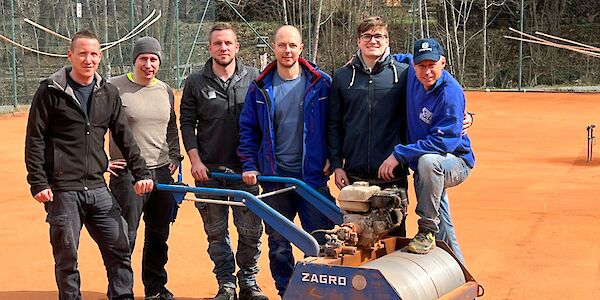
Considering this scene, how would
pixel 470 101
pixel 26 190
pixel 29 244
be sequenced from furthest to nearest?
pixel 470 101
pixel 26 190
pixel 29 244

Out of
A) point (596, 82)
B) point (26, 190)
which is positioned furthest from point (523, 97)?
point (26, 190)

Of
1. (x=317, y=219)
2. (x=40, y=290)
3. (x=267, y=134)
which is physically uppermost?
(x=267, y=134)

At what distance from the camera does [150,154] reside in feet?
21.6

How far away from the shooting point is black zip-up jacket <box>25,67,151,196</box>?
5723 mm

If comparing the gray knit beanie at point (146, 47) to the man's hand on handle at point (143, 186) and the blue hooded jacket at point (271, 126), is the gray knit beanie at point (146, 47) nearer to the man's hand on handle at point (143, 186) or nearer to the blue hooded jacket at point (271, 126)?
the blue hooded jacket at point (271, 126)

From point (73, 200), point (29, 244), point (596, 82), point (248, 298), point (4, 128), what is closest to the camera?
point (73, 200)

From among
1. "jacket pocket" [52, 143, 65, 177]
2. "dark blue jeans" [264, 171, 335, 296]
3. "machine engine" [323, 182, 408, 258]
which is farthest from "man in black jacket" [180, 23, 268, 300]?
"machine engine" [323, 182, 408, 258]

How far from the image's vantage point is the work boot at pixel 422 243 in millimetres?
5135

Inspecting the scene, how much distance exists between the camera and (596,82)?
1161 inches

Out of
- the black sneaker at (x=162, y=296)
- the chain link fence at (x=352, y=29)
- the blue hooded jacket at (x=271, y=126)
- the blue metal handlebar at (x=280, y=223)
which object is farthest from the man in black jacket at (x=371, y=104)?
the chain link fence at (x=352, y=29)

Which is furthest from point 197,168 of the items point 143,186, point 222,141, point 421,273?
point 421,273

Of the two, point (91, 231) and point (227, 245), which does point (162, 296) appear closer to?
point (227, 245)

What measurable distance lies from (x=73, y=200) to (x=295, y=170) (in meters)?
1.46

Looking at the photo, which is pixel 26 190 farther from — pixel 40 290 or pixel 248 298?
pixel 248 298
